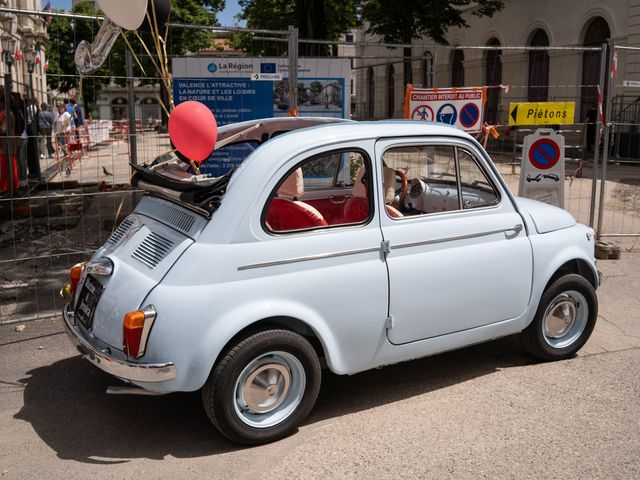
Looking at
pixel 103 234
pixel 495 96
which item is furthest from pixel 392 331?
pixel 495 96

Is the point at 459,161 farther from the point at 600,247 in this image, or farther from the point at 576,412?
the point at 600,247

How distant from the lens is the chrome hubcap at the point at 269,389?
3965mm

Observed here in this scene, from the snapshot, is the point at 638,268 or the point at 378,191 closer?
the point at 378,191

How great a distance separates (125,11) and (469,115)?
453 centimetres

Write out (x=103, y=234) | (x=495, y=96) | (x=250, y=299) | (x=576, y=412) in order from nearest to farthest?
1. (x=250, y=299)
2. (x=576, y=412)
3. (x=103, y=234)
4. (x=495, y=96)

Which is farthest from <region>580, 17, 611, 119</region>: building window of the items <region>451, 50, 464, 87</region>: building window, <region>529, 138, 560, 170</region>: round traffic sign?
<region>529, 138, 560, 170</region>: round traffic sign

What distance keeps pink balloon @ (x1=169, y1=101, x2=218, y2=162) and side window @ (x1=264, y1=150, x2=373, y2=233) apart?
25.5 inches

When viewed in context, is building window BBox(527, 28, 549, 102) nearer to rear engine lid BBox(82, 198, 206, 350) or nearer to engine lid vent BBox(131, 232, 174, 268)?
rear engine lid BBox(82, 198, 206, 350)

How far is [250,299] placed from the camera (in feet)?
12.8

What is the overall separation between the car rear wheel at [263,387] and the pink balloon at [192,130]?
1.52m

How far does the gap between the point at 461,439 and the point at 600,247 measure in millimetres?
5512

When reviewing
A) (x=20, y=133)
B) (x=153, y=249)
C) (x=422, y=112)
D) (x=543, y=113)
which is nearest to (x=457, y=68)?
(x=20, y=133)

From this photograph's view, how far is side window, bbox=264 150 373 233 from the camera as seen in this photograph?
432 centimetres

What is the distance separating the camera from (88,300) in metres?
4.26
